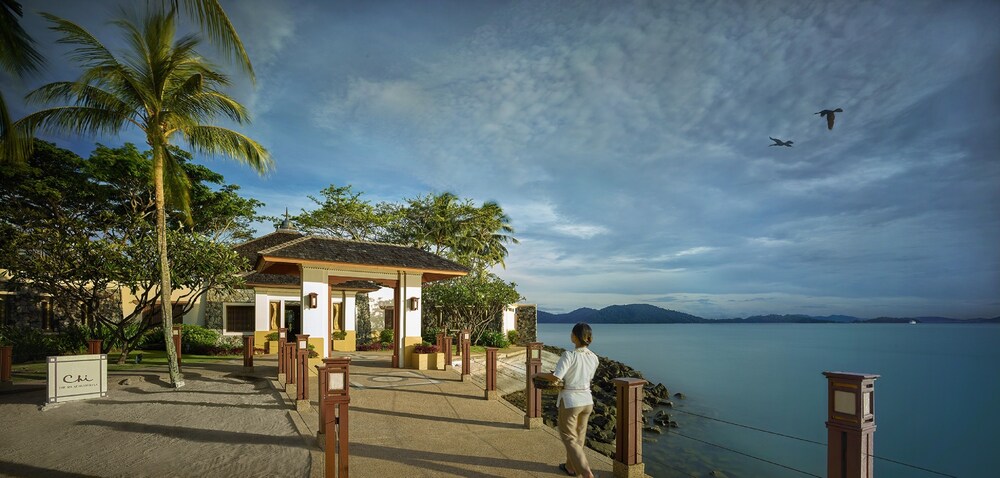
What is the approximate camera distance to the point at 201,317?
21.5 m

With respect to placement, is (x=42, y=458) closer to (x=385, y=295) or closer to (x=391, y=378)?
(x=391, y=378)

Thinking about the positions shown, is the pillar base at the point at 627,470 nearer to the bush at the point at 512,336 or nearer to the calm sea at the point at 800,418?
the calm sea at the point at 800,418

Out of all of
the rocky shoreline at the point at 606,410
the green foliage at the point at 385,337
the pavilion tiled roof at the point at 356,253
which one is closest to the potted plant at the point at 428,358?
the rocky shoreline at the point at 606,410

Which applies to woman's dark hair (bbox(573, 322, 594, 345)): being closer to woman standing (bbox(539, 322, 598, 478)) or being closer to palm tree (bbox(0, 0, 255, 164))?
woman standing (bbox(539, 322, 598, 478))

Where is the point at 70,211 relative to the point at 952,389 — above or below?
above

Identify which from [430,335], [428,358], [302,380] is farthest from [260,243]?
[302,380]

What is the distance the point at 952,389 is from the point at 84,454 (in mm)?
43117

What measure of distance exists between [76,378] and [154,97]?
19.5ft

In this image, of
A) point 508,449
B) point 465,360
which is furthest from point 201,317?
point 508,449

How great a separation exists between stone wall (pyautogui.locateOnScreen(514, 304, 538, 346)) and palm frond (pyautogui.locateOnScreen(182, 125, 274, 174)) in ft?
65.7

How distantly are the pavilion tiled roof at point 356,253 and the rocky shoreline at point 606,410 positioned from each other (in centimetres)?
493

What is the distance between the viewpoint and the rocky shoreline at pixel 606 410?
37.9 ft

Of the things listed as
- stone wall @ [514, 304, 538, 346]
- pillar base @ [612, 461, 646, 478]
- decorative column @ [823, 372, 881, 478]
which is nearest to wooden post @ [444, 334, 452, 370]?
pillar base @ [612, 461, 646, 478]

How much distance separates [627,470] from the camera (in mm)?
5254
